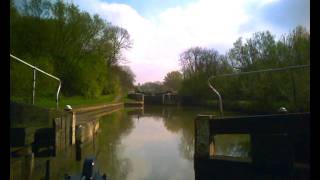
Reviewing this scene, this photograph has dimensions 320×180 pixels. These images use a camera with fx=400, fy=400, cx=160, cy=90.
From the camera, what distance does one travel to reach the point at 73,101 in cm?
2277

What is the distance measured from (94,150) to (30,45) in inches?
411

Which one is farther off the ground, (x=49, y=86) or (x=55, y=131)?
(x=49, y=86)

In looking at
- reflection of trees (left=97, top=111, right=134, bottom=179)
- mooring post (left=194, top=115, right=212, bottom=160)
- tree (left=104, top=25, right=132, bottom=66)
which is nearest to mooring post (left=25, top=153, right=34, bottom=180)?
reflection of trees (left=97, top=111, right=134, bottom=179)

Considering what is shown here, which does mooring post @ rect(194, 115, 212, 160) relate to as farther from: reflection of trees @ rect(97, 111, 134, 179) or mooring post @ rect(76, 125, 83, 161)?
mooring post @ rect(76, 125, 83, 161)

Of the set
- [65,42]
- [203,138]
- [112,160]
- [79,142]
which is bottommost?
[112,160]

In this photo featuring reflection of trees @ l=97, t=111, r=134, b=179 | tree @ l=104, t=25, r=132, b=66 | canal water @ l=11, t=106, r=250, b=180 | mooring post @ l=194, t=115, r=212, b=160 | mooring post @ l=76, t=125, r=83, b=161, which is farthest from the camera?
tree @ l=104, t=25, r=132, b=66

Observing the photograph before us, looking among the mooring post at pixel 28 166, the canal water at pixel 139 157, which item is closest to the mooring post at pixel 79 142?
the canal water at pixel 139 157

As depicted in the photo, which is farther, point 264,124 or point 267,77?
point 267,77

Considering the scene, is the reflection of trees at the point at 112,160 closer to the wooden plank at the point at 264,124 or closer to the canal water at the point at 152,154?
the canal water at the point at 152,154

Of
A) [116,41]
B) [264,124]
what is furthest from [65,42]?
[264,124]

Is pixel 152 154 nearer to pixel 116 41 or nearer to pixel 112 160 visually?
pixel 112 160

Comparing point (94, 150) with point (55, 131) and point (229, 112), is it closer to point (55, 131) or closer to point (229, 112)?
point (55, 131)
